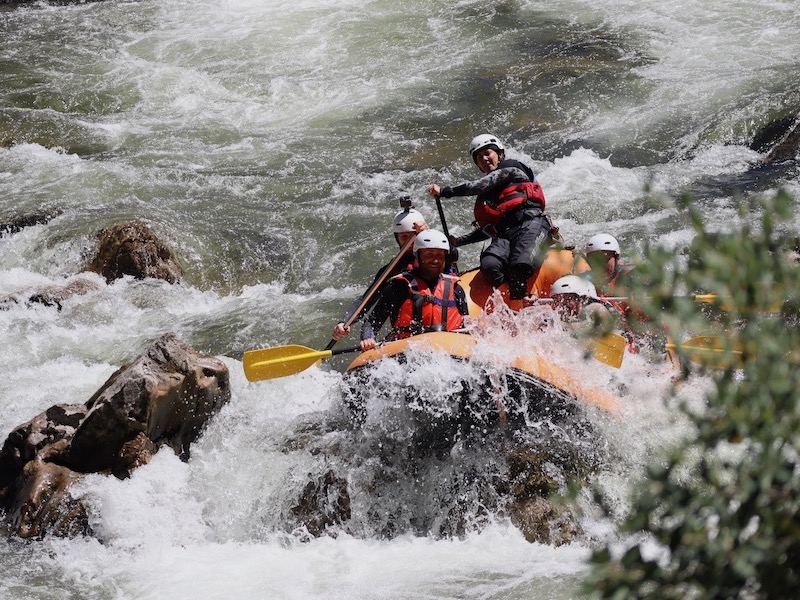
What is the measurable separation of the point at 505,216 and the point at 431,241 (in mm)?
1056

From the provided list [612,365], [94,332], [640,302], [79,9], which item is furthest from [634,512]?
[79,9]

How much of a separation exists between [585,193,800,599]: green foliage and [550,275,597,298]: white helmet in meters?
4.08

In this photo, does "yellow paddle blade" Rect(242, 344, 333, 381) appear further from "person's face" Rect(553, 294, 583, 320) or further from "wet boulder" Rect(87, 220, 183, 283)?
"wet boulder" Rect(87, 220, 183, 283)

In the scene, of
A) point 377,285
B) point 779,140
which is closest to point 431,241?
point 377,285

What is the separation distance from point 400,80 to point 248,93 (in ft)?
7.55

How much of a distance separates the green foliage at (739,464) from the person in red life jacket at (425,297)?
14.3 feet

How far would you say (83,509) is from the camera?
5855 mm

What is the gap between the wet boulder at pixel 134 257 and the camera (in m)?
9.19

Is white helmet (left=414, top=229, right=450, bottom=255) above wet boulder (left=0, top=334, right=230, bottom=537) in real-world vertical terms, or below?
above

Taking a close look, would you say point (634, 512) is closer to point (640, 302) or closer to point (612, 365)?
point (640, 302)

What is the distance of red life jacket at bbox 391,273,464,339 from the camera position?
6445mm

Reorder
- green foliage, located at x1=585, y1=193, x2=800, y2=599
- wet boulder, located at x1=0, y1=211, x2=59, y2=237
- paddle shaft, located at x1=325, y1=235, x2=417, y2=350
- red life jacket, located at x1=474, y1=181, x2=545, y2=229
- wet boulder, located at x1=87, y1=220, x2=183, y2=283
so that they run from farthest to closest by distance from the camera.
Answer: wet boulder, located at x1=0, y1=211, x2=59, y2=237 < wet boulder, located at x1=87, y1=220, x2=183, y2=283 < red life jacket, located at x1=474, y1=181, x2=545, y2=229 < paddle shaft, located at x1=325, y1=235, x2=417, y2=350 < green foliage, located at x1=585, y1=193, x2=800, y2=599

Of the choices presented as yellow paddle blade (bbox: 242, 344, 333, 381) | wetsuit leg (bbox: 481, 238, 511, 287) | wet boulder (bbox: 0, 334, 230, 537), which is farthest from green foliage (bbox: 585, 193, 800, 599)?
wetsuit leg (bbox: 481, 238, 511, 287)

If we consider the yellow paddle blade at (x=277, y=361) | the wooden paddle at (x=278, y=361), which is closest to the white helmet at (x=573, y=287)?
the wooden paddle at (x=278, y=361)
